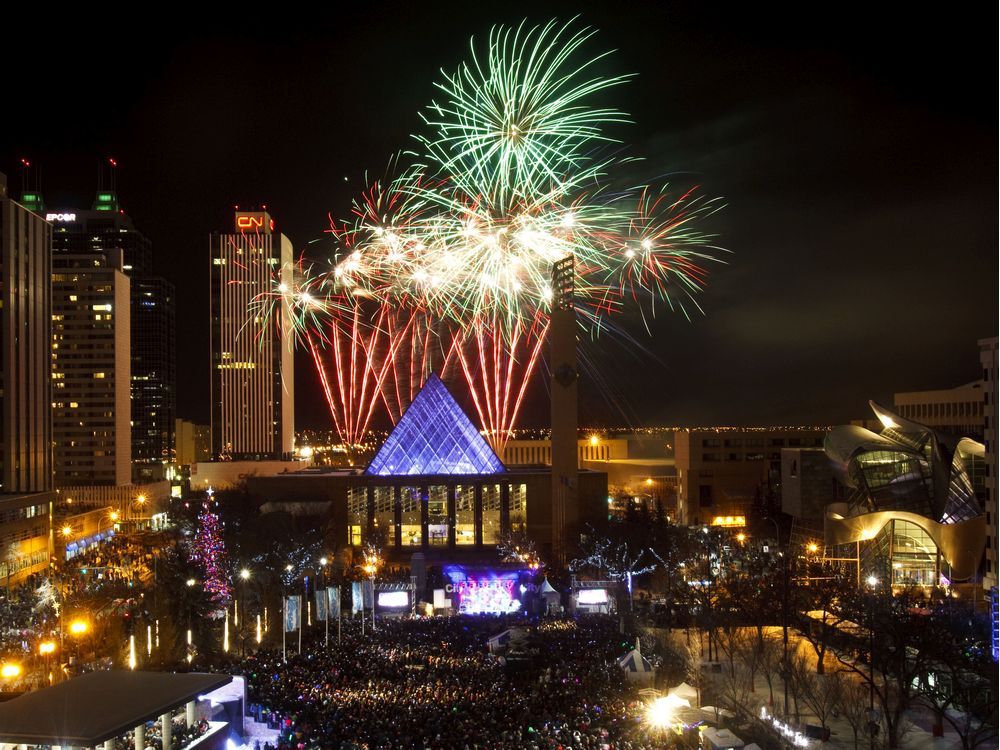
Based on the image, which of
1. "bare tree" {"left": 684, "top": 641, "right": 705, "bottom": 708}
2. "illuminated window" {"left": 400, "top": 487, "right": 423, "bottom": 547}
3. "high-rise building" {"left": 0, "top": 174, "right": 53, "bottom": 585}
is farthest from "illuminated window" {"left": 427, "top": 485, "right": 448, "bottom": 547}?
"high-rise building" {"left": 0, "top": 174, "right": 53, "bottom": 585}

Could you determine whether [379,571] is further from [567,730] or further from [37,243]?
[37,243]

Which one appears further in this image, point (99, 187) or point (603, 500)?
point (99, 187)

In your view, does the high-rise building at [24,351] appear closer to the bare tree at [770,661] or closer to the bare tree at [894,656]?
the bare tree at [770,661]

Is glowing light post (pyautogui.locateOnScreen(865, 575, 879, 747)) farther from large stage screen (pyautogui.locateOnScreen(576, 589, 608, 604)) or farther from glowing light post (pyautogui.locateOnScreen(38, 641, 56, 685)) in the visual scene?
glowing light post (pyautogui.locateOnScreen(38, 641, 56, 685))

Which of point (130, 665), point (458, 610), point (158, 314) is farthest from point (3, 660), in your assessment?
point (158, 314)

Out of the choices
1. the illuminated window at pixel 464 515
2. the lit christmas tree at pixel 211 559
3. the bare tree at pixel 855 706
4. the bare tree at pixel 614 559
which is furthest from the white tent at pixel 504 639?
the illuminated window at pixel 464 515

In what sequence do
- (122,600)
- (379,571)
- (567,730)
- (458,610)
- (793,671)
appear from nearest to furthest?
(567,730), (793,671), (122,600), (458,610), (379,571)
